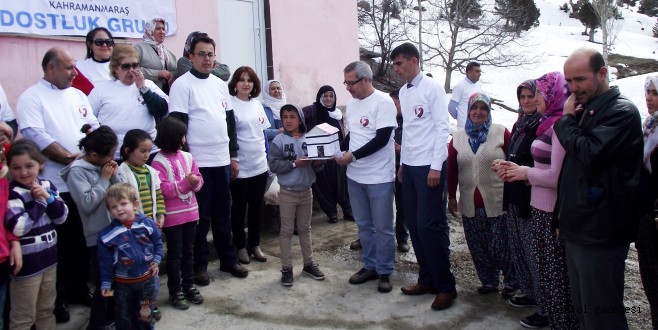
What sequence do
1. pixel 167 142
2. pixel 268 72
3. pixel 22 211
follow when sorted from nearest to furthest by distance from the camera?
pixel 22 211 < pixel 167 142 < pixel 268 72

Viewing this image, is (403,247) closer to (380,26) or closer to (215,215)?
(215,215)

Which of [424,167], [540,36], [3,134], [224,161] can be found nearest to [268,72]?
[224,161]

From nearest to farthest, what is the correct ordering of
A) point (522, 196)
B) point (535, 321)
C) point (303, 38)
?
point (522, 196) < point (535, 321) < point (303, 38)

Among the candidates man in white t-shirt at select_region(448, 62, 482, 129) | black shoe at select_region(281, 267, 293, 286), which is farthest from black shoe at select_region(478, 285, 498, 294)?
man in white t-shirt at select_region(448, 62, 482, 129)

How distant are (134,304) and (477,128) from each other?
284 cm

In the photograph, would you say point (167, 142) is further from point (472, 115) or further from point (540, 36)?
point (540, 36)

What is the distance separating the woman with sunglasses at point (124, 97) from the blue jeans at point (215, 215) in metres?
0.67

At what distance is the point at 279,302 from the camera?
179 inches

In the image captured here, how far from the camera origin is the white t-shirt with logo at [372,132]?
183 inches

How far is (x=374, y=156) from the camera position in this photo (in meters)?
4.74

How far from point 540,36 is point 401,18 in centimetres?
1112

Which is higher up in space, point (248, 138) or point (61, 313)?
point (248, 138)

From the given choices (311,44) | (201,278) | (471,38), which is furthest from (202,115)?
(471,38)

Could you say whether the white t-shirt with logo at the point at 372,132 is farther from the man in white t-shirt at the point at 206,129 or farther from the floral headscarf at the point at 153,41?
the floral headscarf at the point at 153,41
